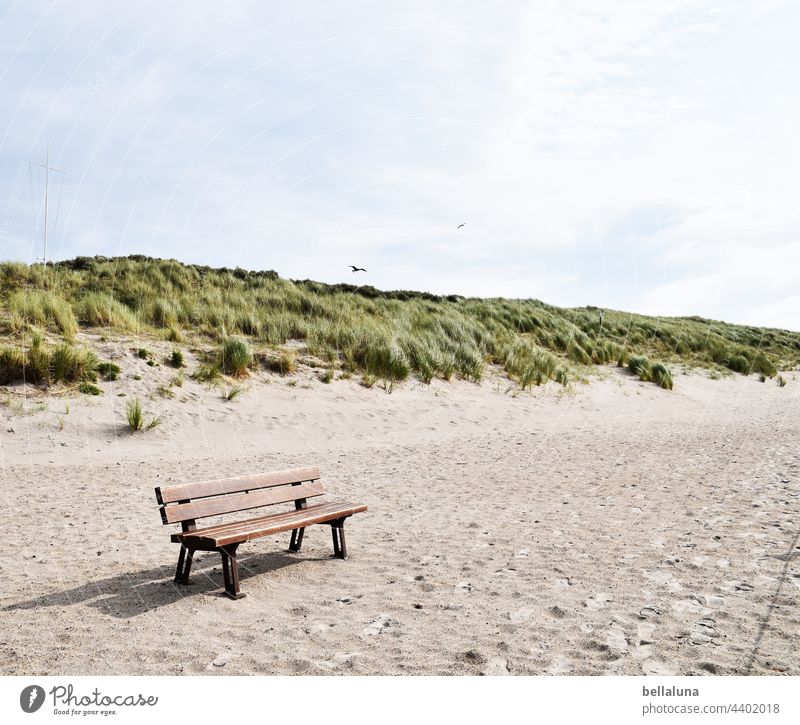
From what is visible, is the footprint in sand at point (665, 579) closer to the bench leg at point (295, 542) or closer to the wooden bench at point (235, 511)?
the wooden bench at point (235, 511)

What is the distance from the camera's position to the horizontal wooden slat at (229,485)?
→ 446 cm

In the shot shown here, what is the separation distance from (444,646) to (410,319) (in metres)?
17.0

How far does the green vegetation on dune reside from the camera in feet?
44.7

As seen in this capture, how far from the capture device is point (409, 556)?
5180 millimetres

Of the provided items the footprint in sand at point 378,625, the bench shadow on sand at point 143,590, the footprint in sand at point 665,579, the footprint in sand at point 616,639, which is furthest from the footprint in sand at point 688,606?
the bench shadow on sand at point 143,590

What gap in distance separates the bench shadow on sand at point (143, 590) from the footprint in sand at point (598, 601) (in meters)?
2.36

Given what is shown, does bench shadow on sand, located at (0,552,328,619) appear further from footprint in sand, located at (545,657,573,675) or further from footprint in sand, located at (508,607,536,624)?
footprint in sand, located at (545,657,573,675)

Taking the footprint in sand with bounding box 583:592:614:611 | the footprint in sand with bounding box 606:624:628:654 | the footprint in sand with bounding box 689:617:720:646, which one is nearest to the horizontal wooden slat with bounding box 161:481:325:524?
the footprint in sand with bounding box 583:592:614:611

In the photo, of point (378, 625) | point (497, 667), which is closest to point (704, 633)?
point (497, 667)

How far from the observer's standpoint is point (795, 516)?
5.98 metres

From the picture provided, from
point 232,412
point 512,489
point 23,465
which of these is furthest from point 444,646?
point 232,412

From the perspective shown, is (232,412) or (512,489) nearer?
(512,489)

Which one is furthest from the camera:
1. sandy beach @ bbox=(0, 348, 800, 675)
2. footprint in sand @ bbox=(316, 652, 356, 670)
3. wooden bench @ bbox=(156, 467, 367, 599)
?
wooden bench @ bbox=(156, 467, 367, 599)
